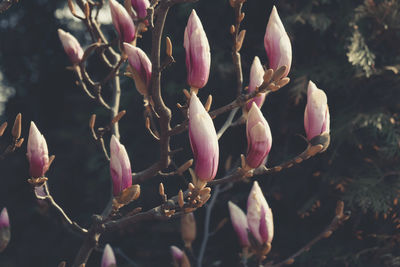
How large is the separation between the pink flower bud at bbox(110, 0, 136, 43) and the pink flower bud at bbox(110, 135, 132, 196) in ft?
0.79

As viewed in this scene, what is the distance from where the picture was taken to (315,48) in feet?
7.18

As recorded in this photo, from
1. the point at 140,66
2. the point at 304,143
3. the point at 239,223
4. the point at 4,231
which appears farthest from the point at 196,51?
the point at 304,143

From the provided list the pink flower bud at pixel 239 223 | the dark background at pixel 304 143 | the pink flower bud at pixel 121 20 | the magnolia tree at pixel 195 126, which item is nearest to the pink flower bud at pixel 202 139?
the magnolia tree at pixel 195 126

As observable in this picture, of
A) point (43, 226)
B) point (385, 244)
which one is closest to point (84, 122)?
point (43, 226)

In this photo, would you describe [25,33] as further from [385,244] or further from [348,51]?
[385,244]

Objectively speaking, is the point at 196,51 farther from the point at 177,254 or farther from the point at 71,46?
the point at 177,254

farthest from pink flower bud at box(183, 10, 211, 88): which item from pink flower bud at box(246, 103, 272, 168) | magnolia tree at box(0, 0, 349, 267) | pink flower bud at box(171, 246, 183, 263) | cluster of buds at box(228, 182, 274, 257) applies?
pink flower bud at box(171, 246, 183, 263)

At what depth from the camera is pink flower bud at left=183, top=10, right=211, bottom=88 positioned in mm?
889

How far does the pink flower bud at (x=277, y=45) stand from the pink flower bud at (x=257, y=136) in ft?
0.42

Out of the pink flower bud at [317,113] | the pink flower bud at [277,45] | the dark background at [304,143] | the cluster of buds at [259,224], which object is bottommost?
the dark background at [304,143]

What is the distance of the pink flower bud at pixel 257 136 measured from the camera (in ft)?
2.79

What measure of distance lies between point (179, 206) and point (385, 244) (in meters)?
1.31

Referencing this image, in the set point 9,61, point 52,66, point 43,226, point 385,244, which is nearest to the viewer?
point 385,244

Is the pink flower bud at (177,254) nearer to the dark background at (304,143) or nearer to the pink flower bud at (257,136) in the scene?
the dark background at (304,143)
